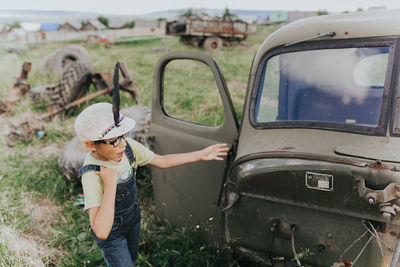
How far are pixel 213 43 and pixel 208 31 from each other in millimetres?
726

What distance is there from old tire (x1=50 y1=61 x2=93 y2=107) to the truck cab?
4206 millimetres

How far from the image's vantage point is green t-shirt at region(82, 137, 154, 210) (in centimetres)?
171

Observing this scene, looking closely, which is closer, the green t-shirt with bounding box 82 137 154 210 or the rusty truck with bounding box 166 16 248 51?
the green t-shirt with bounding box 82 137 154 210

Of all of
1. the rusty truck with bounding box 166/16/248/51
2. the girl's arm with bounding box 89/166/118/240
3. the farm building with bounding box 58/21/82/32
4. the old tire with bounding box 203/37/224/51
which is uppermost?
the farm building with bounding box 58/21/82/32

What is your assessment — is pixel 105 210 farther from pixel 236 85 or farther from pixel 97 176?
pixel 236 85

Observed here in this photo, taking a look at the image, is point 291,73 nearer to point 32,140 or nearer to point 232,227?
point 232,227

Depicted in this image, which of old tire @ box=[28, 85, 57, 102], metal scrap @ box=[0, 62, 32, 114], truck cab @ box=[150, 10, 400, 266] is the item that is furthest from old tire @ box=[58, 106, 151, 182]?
metal scrap @ box=[0, 62, 32, 114]

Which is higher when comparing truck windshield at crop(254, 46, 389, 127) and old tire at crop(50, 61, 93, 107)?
truck windshield at crop(254, 46, 389, 127)

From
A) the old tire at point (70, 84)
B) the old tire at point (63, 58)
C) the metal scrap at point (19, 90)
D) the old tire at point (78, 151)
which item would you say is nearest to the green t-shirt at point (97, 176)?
the old tire at point (78, 151)

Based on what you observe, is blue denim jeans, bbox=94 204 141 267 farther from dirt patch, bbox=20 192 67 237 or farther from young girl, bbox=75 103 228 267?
dirt patch, bbox=20 192 67 237

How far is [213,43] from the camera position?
19.5m

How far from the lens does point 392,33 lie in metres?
1.93

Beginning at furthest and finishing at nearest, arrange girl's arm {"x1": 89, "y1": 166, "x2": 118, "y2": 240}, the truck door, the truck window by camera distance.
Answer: the truck window
the truck door
girl's arm {"x1": 89, "y1": 166, "x2": 118, "y2": 240}

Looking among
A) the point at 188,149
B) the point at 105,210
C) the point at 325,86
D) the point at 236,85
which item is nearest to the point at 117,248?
the point at 105,210
